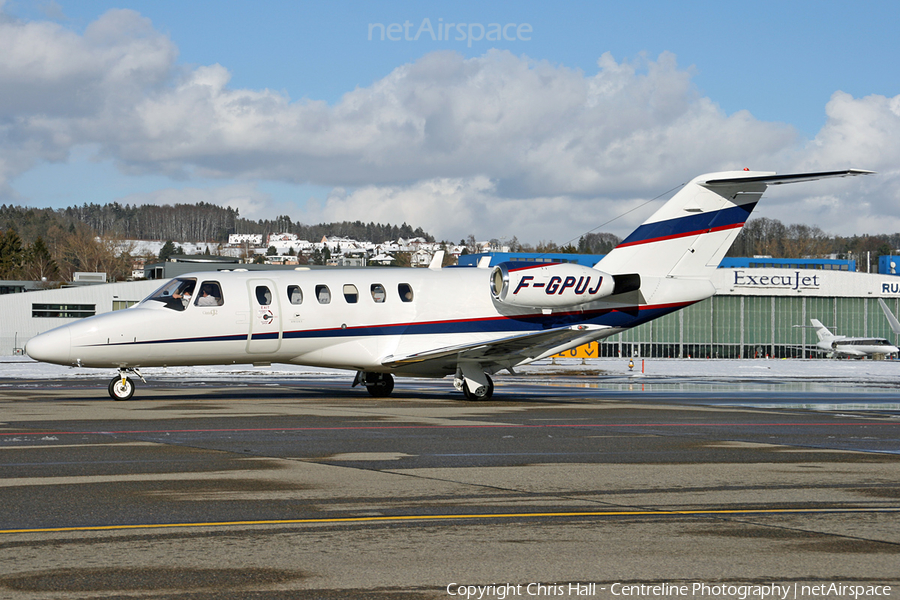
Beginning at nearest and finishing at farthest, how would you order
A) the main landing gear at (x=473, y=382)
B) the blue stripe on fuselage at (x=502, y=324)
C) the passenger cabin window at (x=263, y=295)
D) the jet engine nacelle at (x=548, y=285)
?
the passenger cabin window at (x=263, y=295)
the blue stripe on fuselage at (x=502, y=324)
the main landing gear at (x=473, y=382)
the jet engine nacelle at (x=548, y=285)

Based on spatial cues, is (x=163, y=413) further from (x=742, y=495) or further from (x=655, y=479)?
(x=742, y=495)

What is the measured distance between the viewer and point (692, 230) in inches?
944

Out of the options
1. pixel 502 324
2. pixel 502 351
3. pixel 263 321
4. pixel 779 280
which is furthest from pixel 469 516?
pixel 779 280

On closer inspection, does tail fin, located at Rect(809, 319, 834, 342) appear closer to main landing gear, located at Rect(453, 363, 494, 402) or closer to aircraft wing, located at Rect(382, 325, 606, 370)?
aircraft wing, located at Rect(382, 325, 606, 370)

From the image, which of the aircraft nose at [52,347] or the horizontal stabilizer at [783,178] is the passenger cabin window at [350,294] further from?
the horizontal stabilizer at [783,178]

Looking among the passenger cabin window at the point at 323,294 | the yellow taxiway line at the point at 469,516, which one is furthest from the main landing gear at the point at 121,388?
the yellow taxiway line at the point at 469,516

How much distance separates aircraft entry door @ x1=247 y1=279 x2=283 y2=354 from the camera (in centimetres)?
2128

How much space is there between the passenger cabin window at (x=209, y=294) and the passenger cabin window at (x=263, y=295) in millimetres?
891

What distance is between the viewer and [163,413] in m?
18.0

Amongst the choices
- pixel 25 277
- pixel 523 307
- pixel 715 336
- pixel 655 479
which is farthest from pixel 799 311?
pixel 25 277

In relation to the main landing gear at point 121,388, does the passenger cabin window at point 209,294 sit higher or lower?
higher

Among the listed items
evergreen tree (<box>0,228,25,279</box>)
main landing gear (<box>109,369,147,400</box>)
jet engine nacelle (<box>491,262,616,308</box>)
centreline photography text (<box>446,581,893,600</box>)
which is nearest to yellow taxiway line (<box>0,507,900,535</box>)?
centreline photography text (<box>446,581,893,600</box>)

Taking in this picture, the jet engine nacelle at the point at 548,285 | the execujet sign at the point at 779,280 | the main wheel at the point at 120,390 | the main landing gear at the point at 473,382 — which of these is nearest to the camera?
the main wheel at the point at 120,390

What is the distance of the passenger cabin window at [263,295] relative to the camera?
2145 centimetres
